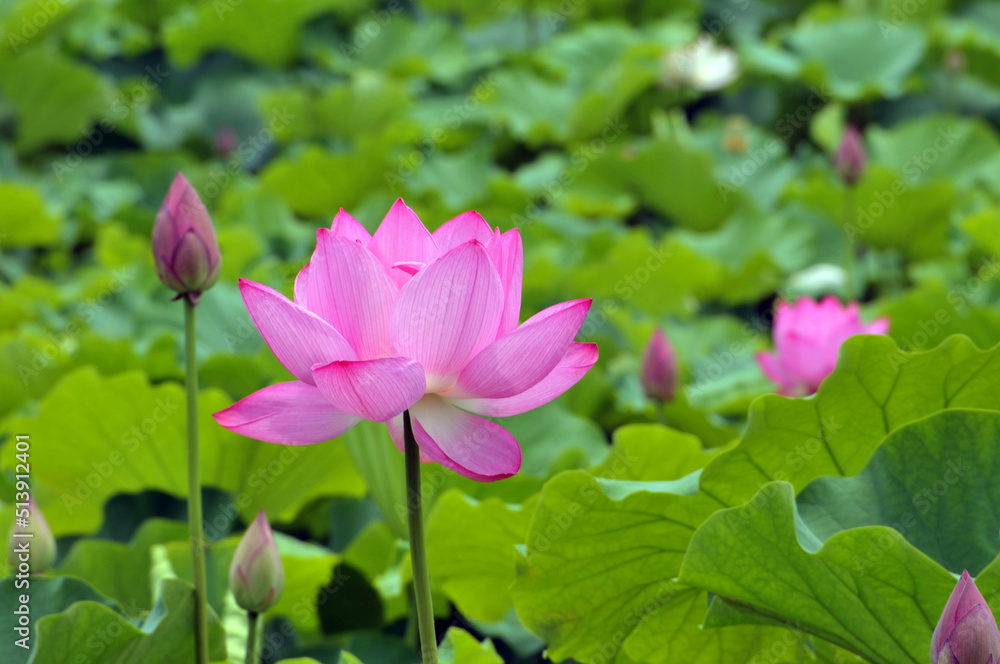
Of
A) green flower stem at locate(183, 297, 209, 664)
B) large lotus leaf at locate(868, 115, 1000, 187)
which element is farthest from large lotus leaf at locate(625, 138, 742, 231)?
green flower stem at locate(183, 297, 209, 664)

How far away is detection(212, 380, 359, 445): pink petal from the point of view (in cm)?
50

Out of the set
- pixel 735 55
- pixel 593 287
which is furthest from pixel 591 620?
pixel 735 55

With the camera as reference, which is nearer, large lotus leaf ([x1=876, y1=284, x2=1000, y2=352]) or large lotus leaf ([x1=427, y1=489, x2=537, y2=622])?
large lotus leaf ([x1=427, y1=489, x2=537, y2=622])

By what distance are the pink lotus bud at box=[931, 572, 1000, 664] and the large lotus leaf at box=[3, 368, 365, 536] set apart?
65 cm

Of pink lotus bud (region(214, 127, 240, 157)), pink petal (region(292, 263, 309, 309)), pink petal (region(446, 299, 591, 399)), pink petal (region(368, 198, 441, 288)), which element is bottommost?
pink lotus bud (region(214, 127, 240, 157))

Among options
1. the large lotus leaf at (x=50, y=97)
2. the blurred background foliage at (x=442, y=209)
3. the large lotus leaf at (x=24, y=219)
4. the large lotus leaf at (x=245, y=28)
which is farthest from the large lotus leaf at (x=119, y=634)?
the large lotus leaf at (x=245, y=28)

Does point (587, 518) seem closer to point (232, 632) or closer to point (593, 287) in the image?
point (232, 632)

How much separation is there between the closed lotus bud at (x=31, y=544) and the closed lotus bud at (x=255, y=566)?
0.71 feet

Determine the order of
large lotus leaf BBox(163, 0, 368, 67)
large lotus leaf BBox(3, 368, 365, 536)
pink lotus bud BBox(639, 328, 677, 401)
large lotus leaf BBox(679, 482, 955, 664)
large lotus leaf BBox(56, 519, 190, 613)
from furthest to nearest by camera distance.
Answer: large lotus leaf BBox(163, 0, 368, 67) → pink lotus bud BBox(639, 328, 677, 401) → large lotus leaf BBox(3, 368, 365, 536) → large lotus leaf BBox(56, 519, 190, 613) → large lotus leaf BBox(679, 482, 955, 664)

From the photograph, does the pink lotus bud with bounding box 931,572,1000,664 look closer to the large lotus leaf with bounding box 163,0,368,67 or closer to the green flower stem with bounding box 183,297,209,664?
the green flower stem with bounding box 183,297,209,664

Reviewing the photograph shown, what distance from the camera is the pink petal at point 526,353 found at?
1.57 feet

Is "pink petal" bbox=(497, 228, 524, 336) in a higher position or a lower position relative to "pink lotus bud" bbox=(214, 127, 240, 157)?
higher

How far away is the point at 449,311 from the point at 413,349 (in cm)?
3

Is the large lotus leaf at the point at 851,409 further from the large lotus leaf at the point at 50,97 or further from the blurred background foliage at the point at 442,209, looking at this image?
the large lotus leaf at the point at 50,97
